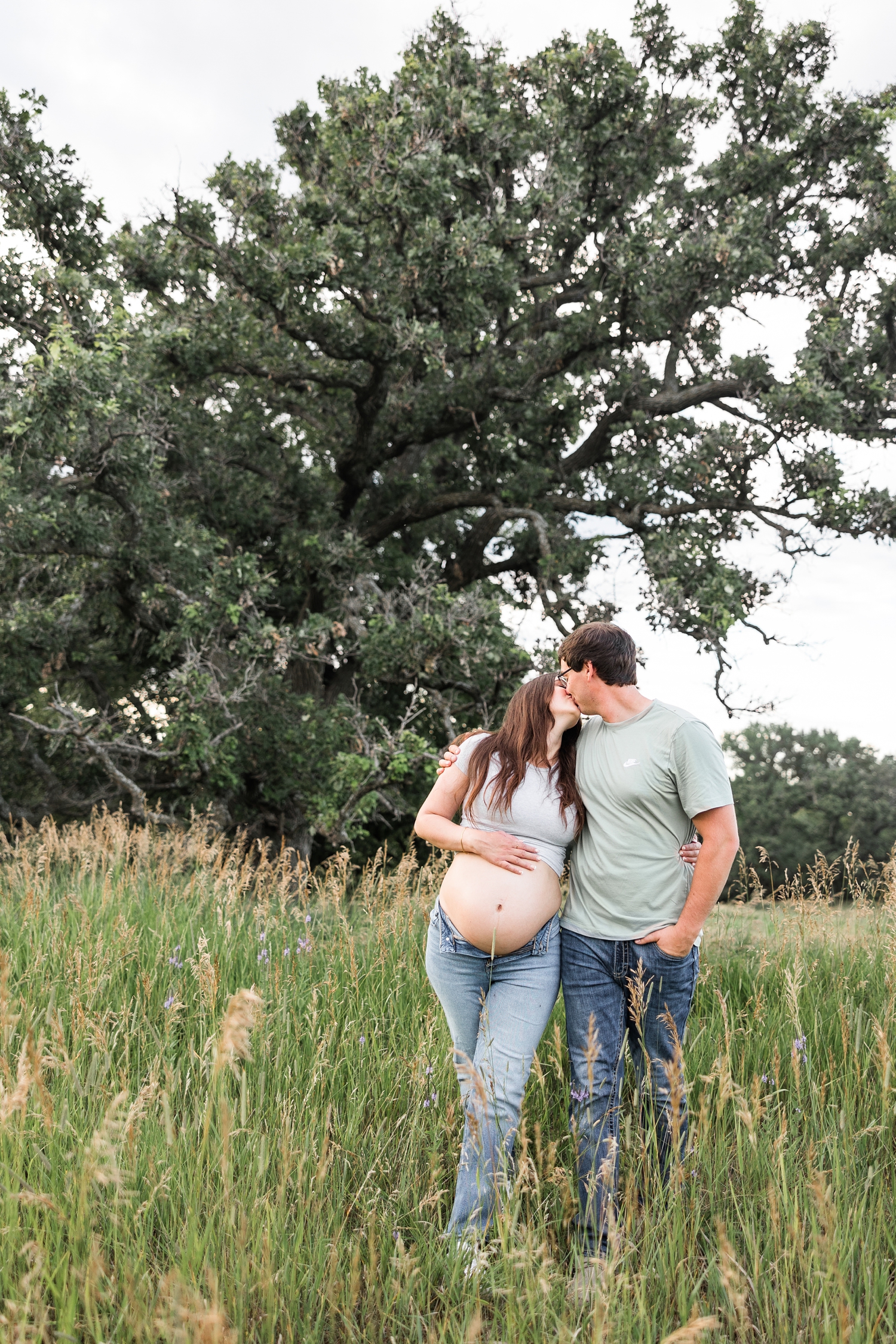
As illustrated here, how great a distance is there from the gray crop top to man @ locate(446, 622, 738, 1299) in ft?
0.33

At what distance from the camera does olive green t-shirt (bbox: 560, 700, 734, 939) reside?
2.83m

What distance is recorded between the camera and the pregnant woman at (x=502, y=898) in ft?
8.60

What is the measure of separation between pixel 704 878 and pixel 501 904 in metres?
0.66

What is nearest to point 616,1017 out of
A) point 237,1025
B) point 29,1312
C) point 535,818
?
point 535,818

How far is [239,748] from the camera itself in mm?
11109

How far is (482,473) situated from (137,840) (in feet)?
28.5

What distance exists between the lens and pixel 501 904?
277 cm

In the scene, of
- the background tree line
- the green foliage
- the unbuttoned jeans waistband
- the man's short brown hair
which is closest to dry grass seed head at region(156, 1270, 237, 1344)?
the unbuttoned jeans waistband

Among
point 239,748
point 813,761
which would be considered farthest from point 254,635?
point 813,761

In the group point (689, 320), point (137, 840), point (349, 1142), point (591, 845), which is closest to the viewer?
point (349, 1142)

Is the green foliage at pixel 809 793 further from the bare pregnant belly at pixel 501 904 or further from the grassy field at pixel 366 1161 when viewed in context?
the bare pregnant belly at pixel 501 904

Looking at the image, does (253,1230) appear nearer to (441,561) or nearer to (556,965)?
(556,965)

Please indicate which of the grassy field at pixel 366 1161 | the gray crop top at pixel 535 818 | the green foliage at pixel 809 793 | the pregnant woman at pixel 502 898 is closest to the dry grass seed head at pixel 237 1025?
the grassy field at pixel 366 1161

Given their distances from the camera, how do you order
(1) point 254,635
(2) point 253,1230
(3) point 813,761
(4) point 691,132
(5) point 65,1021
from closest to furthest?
(2) point 253,1230 < (5) point 65,1021 < (1) point 254,635 < (4) point 691,132 < (3) point 813,761
